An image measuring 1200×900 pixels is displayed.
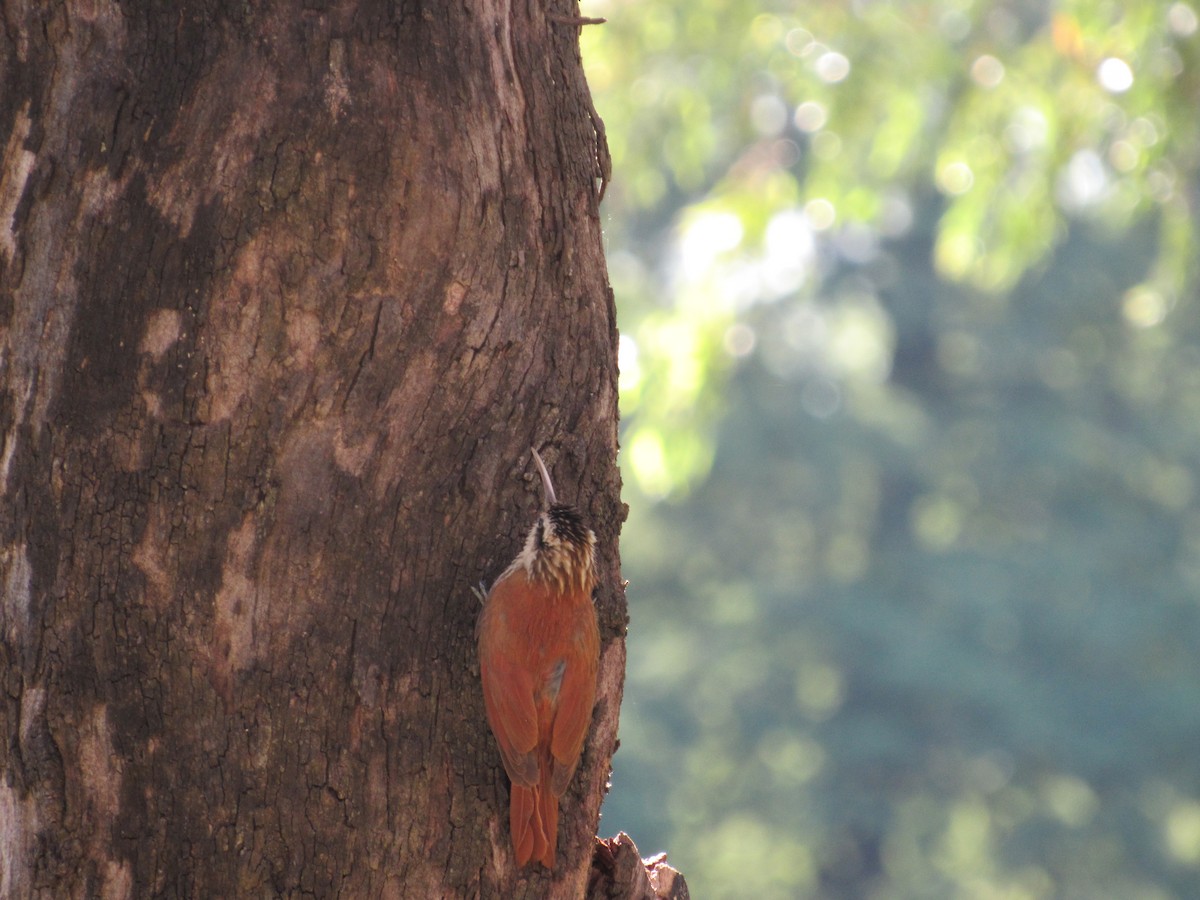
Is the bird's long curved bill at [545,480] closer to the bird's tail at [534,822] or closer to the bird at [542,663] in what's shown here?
the bird at [542,663]

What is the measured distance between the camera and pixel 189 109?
2.50 m

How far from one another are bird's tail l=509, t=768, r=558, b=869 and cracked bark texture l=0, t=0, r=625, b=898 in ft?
0.22

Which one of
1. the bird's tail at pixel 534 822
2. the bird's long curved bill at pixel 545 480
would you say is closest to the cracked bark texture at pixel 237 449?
the bird's tail at pixel 534 822

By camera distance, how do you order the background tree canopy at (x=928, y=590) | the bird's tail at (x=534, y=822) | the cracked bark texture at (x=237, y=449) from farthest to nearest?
the background tree canopy at (x=928, y=590), the bird's tail at (x=534, y=822), the cracked bark texture at (x=237, y=449)

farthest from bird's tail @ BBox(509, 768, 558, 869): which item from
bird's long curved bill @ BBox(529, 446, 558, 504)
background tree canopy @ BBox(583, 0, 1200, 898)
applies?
background tree canopy @ BBox(583, 0, 1200, 898)

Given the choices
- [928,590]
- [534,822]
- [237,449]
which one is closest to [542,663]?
[534,822]

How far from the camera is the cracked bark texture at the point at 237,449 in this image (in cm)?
246

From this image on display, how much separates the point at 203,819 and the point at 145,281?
961mm

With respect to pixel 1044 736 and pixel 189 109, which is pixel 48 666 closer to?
pixel 189 109

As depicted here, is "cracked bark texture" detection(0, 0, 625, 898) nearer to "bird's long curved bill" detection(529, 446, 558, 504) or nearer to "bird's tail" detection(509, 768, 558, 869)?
"bird's tail" detection(509, 768, 558, 869)

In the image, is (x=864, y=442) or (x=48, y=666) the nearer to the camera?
(x=48, y=666)

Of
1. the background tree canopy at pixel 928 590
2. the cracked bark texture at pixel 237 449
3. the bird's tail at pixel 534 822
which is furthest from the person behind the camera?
the background tree canopy at pixel 928 590

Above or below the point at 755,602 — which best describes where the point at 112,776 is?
below

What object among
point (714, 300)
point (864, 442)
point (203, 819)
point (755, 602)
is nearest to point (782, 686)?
point (755, 602)
